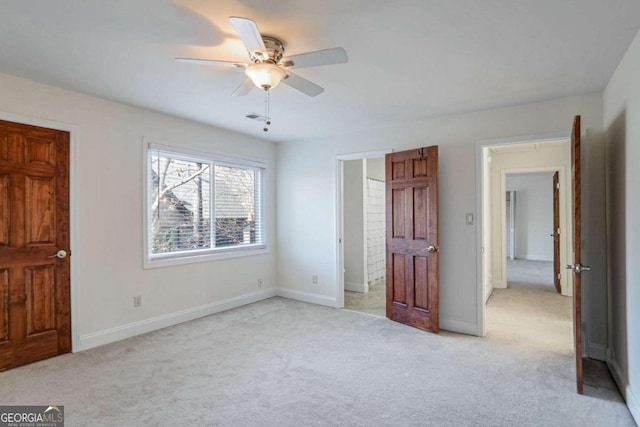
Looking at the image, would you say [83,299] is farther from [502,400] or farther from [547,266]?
[547,266]

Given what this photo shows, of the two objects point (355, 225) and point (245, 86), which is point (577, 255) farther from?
point (355, 225)

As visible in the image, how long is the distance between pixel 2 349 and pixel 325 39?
137 inches

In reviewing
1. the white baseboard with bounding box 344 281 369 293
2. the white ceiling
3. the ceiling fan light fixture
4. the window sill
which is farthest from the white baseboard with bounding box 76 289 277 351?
the ceiling fan light fixture

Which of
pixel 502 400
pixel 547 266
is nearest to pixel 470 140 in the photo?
pixel 502 400

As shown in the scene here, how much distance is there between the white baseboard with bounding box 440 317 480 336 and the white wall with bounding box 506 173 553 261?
7.24 m

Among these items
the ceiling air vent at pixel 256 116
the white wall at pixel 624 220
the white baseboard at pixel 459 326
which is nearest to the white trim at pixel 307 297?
the white baseboard at pixel 459 326

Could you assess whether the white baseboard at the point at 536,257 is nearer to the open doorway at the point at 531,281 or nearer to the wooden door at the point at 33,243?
the open doorway at the point at 531,281

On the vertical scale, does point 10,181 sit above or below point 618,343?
above

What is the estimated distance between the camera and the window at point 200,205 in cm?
397

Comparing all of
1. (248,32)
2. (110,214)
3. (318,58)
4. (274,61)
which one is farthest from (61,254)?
(318,58)

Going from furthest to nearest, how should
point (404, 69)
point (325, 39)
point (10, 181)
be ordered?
1. point (10, 181)
2. point (404, 69)
3. point (325, 39)

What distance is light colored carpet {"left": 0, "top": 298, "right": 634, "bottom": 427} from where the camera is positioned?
220cm

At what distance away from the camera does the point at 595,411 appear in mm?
2260

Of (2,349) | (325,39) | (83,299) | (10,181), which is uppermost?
(325,39)
